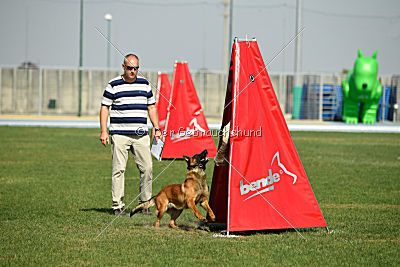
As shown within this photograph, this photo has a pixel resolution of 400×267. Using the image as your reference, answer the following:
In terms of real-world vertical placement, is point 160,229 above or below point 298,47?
below

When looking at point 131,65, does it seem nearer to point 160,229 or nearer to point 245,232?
point 160,229

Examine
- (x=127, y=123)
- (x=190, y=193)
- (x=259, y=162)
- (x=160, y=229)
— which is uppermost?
(x=127, y=123)

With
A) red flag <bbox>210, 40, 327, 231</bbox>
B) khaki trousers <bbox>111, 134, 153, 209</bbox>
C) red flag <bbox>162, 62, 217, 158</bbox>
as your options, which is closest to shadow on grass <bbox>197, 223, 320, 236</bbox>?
red flag <bbox>210, 40, 327, 231</bbox>

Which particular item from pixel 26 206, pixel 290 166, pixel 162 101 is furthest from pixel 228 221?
pixel 162 101

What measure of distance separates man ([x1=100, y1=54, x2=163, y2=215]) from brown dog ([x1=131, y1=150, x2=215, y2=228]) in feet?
3.70

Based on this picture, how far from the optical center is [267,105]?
7336 millimetres

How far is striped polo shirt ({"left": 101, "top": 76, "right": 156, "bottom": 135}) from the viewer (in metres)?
8.51

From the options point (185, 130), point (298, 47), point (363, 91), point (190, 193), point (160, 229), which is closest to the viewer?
point (190, 193)

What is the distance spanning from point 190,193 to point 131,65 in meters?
2.03

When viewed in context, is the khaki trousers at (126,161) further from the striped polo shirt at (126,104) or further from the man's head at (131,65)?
the man's head at (131,65)

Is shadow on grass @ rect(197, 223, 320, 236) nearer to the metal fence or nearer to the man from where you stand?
the man

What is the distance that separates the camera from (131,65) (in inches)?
326

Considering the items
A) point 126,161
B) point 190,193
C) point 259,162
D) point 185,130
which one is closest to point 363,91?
point 185,130

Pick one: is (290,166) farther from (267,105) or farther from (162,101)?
(162,101)
